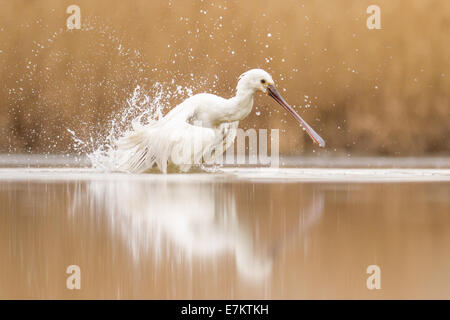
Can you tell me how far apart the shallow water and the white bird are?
2.55ft

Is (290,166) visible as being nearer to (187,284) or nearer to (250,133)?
(250,133)

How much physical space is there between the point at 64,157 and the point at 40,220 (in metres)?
3.96

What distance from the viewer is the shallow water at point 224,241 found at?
155 cm

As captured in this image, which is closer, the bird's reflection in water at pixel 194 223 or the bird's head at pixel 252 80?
the bird's reflection in water at pixel 194 223

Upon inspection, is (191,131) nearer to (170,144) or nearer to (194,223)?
(170,144)

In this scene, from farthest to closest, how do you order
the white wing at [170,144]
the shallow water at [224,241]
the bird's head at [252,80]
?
1. the bird's head at [252,80]
2. the white wing at [170,144]
3. the shallow water at [224,241]

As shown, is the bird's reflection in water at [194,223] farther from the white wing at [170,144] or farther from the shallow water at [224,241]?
the white wing at [170,144]

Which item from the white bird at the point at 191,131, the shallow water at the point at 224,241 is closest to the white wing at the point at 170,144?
the white bird at the point at 191,131

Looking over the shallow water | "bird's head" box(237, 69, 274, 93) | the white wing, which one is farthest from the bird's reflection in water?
"bird's head" box(237, 69, 274, 93)

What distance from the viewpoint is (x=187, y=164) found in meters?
4.52

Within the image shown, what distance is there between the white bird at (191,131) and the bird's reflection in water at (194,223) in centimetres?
83

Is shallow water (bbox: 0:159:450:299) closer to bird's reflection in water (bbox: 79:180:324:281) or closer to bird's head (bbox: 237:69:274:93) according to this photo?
bird's reflection in water (bbox: 79:180:324:281)

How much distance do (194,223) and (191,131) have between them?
2097 millimetres

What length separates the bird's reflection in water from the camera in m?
1.87
